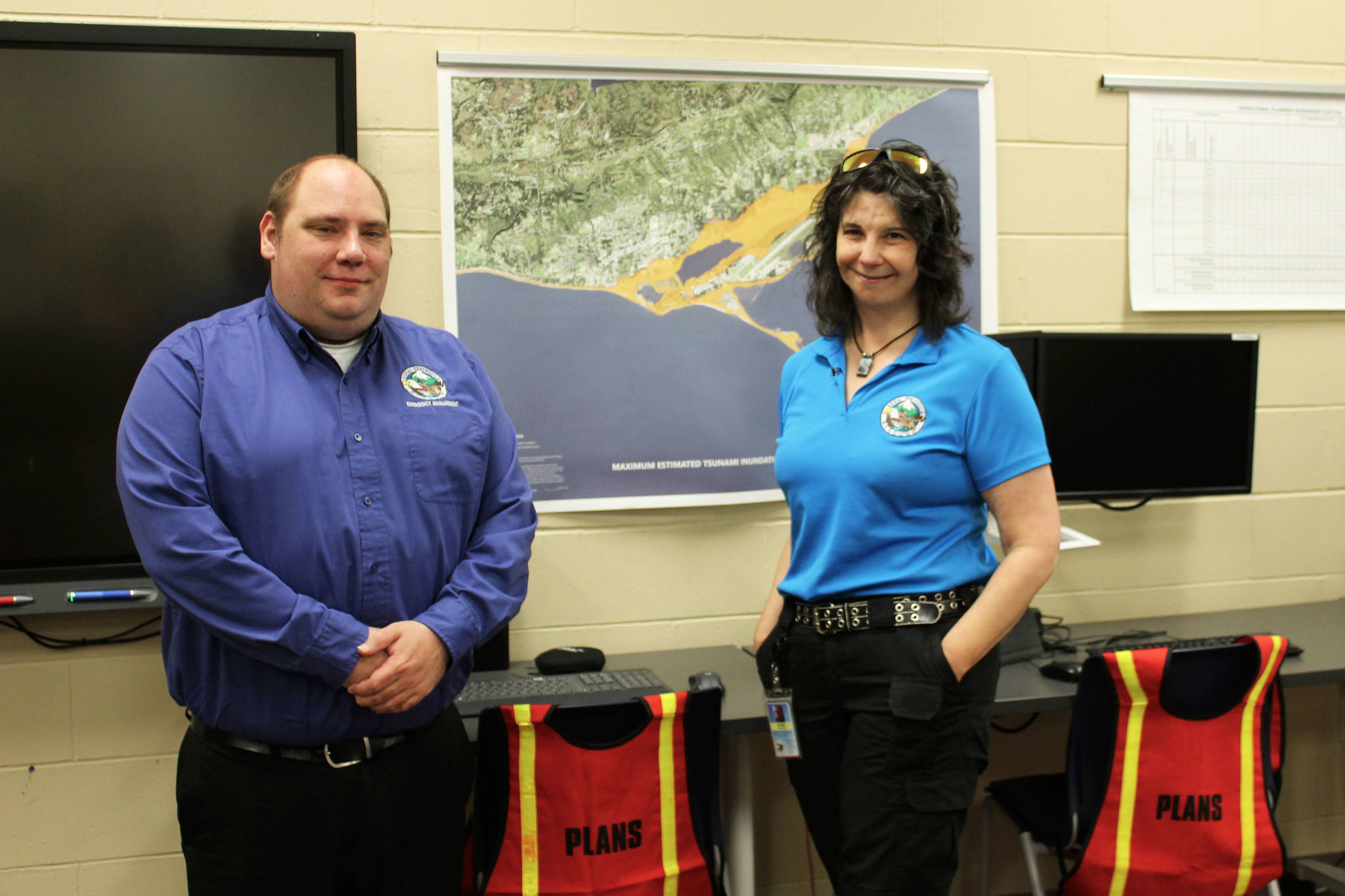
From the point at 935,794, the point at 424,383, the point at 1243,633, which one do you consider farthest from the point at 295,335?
the point at 1243,633

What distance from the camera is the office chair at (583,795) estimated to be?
1610mm

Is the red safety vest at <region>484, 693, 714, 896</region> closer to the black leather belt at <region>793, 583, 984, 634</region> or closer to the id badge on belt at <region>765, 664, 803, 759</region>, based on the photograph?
the id badge on belt at <region>765, 664, 803, 759</region>

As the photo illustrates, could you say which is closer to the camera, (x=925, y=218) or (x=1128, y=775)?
(x=925, y=218)

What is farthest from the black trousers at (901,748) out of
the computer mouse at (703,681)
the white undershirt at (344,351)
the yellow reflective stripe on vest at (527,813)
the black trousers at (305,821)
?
the white undershirt at (344,351)

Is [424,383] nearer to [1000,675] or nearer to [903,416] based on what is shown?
[903,416]

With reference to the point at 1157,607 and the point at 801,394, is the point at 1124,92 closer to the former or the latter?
the point at 1157,607

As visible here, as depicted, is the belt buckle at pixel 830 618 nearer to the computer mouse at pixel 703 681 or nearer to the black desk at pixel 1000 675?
the computer mouse at pixel 703 681

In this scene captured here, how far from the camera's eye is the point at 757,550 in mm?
2393

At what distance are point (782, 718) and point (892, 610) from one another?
0.27 metres

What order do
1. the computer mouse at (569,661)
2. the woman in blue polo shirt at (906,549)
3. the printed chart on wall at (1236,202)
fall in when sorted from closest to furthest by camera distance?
the woman in blue polo shirt at (906,549)
the computer mouse at (569,661)
the printed chart on wall at (1236,202)

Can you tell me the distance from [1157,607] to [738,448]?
1.24 m

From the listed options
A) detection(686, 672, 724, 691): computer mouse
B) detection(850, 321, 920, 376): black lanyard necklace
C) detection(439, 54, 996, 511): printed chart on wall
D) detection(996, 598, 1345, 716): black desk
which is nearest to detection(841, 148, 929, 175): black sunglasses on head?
detection(850, 321, 920, 376): black lanyard necklace

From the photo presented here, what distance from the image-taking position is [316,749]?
4.54 ft

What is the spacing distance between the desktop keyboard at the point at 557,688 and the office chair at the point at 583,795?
19cm
